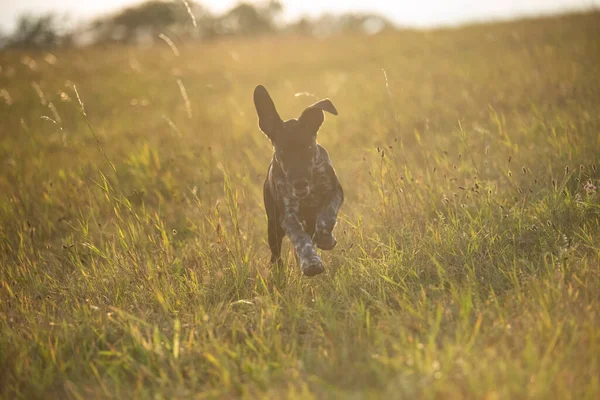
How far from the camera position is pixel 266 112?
4.24 m

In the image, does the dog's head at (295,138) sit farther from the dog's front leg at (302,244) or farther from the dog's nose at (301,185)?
the dog's front leg at (302,244)

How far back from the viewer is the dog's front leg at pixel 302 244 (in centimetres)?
369

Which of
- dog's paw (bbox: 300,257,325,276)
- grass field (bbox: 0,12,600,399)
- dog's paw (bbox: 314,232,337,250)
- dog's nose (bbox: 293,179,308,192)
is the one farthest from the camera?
dog's paw (bbox: 314,232,337,250)

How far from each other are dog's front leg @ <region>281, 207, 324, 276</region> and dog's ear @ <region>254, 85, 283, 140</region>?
2.21 ft

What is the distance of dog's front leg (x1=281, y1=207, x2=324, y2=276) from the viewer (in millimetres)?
3690

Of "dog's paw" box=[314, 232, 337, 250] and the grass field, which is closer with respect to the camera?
the grass field

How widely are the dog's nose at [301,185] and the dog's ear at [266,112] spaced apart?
55 cm

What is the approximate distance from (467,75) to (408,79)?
1.40 metres

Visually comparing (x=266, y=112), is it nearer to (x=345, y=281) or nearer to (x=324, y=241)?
(x=324, y=241)

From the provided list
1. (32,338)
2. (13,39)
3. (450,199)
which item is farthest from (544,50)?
(13,39)

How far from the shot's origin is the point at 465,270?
13.3 ft

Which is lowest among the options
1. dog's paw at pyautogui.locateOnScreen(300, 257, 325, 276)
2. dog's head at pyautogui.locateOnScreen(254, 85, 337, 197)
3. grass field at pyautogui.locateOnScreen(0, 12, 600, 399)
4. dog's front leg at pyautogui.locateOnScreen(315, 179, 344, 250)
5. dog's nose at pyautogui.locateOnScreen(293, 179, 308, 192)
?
grass field at pyautogui.locateOnScreen(0, 12, 600, 399)

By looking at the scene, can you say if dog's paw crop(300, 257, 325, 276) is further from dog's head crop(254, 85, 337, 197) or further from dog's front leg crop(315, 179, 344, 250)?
dog's head crop(254, 85, 337, 197)

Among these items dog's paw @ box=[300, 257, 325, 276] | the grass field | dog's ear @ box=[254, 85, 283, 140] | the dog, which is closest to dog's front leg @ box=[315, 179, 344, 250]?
the dog
